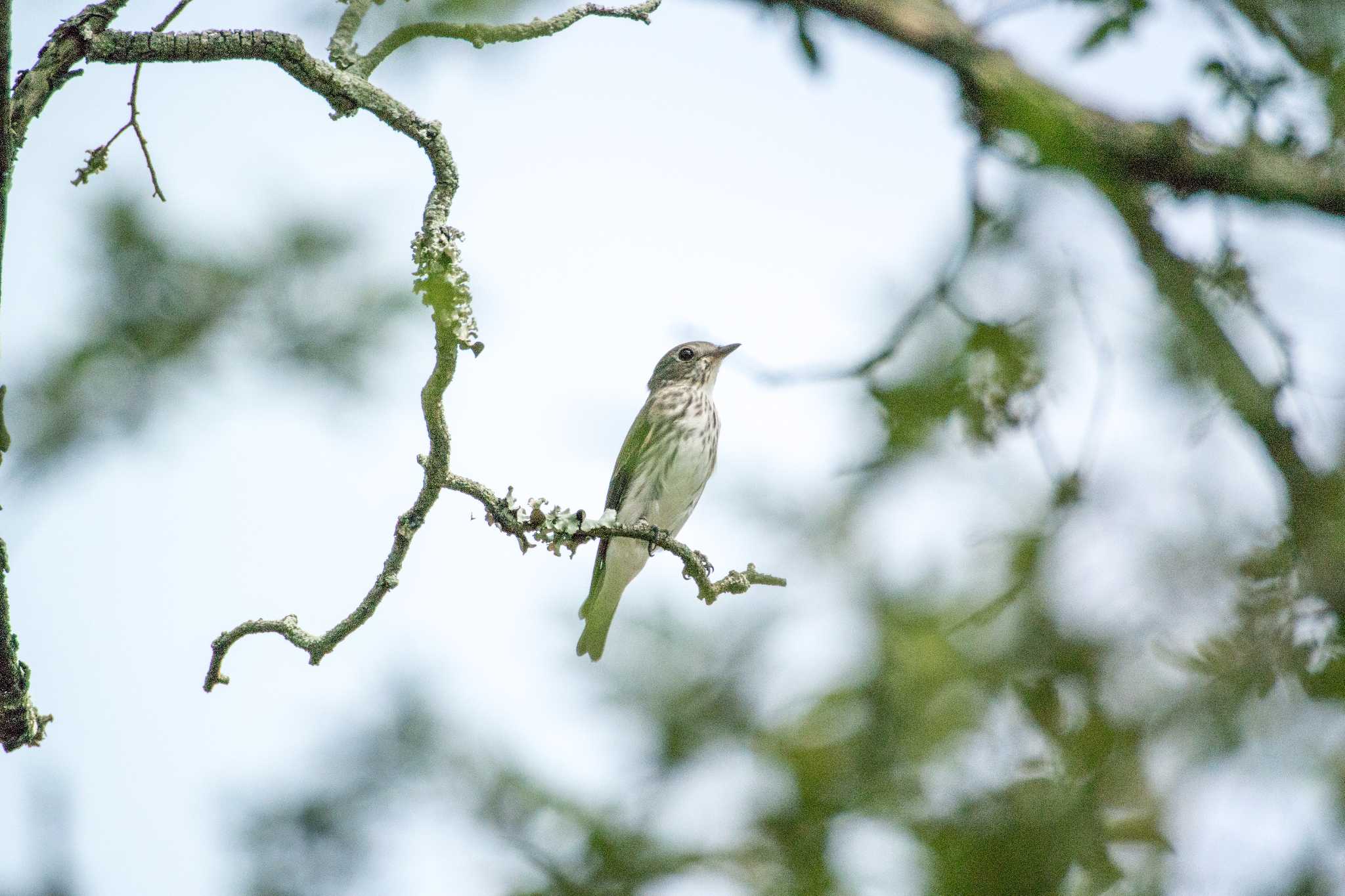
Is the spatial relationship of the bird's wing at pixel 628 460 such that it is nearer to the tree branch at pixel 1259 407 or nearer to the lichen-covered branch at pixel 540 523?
the lichen-covered branch at pixel 540 523

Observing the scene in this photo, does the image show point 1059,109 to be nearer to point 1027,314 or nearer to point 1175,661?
point 1027,314

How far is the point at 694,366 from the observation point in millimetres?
8547

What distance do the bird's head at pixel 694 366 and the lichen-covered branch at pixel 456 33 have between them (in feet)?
16.0

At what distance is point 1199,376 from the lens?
2361 millimetres

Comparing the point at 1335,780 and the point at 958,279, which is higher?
the point at 958,279

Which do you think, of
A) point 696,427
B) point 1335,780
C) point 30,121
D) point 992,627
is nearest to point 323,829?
point 992,627

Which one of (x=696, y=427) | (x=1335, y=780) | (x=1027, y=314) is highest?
(x=696, y=427)

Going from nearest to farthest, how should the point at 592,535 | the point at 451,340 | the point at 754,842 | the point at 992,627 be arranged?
the point at 754,842
the point at 992,627
the point at 451,340
the point at 592,535

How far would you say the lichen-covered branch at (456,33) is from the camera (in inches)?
126

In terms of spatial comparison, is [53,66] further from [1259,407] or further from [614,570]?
[614,570]

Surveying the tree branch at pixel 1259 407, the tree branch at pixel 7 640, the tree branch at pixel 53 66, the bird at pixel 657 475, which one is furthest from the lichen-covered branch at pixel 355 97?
the bird at pixel 657 475

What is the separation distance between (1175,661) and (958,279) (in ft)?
3.23

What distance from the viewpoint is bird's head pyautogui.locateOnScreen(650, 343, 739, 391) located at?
27.6ft

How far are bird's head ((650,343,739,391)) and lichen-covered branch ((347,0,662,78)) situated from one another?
4.87 meters
